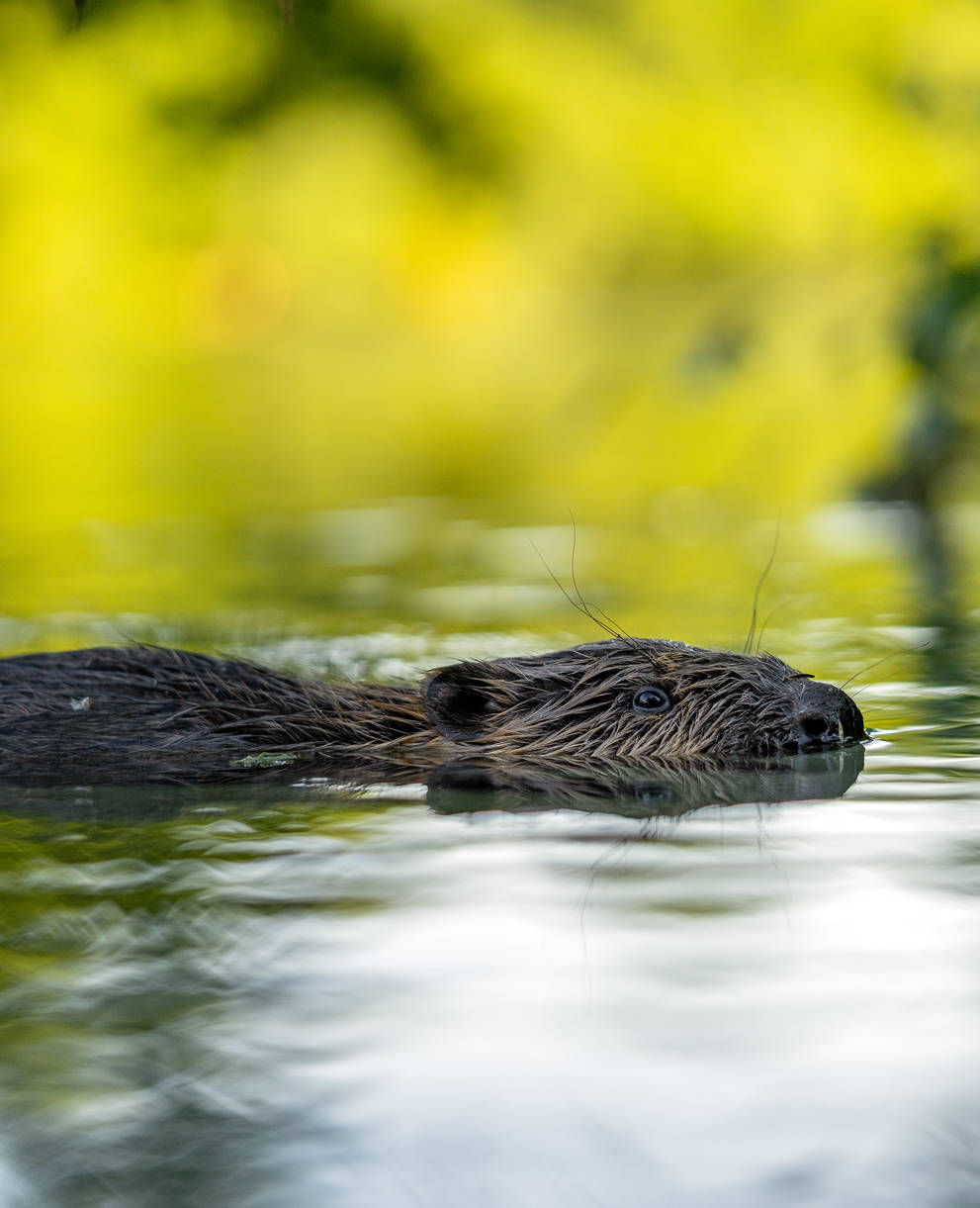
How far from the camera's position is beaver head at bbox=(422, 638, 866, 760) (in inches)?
199

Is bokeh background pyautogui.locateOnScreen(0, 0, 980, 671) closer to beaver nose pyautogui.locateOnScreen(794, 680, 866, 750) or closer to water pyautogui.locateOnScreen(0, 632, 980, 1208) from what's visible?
beaver nose pyautogui.locateOnScreen(794, 680, 866, 750)

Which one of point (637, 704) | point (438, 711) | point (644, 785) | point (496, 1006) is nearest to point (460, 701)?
point (438, 711)

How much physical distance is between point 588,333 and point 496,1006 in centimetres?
1217

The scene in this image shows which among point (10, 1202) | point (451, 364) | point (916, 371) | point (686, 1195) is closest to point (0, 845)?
point (10, 1202)

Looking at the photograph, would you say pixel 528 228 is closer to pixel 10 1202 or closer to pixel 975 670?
pixel 975 670

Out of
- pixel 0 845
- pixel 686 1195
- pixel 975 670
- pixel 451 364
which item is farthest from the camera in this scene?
pixel 451 364

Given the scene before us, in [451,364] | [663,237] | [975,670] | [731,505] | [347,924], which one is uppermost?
[451,364]

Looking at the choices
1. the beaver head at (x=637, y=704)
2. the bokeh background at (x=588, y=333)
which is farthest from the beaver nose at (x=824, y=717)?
the bokeh background at (x=588, y=333)

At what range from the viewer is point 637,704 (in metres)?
5.21

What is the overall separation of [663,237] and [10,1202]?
11952mm

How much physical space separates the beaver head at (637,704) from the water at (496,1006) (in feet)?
1.68

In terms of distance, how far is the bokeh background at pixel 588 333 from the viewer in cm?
663

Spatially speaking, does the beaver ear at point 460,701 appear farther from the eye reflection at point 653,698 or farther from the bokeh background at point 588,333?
the bokeh background at point 588,333

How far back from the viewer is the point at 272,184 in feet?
103
